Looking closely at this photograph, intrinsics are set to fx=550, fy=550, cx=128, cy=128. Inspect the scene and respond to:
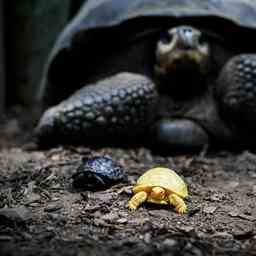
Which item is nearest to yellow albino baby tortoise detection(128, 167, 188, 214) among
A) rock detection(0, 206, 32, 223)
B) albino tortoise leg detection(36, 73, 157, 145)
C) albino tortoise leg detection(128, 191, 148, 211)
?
albino tortoise leg detection(128, 191, 148, 211)

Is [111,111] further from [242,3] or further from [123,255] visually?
[123,255]

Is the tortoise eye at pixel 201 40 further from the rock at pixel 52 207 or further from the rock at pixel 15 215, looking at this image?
the rock at pixel 15 215

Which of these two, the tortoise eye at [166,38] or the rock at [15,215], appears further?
the tortoise eye at [166,38]

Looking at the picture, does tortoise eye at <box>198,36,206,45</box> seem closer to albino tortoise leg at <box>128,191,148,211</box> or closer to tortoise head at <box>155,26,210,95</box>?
tortoise head at <box>155,26,210,95</box>

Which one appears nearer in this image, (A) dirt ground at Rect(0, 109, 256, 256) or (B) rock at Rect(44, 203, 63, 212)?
(A) dirt ground at Rect(0, 109, 256, 256)

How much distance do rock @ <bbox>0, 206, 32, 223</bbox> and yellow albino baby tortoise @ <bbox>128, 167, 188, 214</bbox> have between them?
38 centimetres

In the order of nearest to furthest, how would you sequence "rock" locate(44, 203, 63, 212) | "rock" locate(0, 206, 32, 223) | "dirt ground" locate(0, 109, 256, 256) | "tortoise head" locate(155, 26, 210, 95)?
"dirt ground" locate(0, 109, 256, 256) < "rock" locate(0, 206, 32, 223) < "rock" locate(44, 203, 63, 212) < "tortoise head" locate(155, 26, 210, 95)

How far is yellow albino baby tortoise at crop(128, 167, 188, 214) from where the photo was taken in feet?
6.64

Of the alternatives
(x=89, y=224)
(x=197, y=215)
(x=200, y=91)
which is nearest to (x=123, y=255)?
(x=89, y=224)

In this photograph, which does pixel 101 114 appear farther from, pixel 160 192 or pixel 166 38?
pixel 160 192

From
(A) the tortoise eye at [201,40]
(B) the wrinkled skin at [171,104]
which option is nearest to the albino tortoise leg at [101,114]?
(B) the wrinkled skin at [171,104]

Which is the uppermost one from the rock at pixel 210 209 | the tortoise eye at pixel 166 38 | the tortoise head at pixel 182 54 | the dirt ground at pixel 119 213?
the tortoise eye at pixel 166 38

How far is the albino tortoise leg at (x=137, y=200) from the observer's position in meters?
2.01

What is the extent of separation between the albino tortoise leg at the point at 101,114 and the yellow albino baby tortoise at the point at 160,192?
120cm
